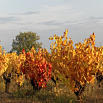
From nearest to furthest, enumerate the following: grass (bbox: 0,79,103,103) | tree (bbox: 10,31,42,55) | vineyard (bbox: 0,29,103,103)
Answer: vineyard (bbox: 0,29,103,103)
grass (bbox: 0,79,103,103)
tree (bbox: 10,31,42,55)

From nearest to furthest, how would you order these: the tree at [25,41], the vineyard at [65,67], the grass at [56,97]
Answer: the vineyard at [65,67] < the grass at [56,97] < the tree at [25,41]

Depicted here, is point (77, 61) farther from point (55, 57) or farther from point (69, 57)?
point (55, 57)

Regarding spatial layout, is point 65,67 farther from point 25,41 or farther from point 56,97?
point 25,41

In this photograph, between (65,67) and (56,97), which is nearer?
(65,67)

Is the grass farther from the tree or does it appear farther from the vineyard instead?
the tree

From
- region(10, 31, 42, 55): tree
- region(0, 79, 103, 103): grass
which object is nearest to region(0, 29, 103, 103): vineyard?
region(0, 79, 103, 103): grass

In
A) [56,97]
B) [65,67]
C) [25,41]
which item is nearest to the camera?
[65,67]

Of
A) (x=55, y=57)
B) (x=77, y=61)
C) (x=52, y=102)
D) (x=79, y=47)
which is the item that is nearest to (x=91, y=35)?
(x=79, y=47)

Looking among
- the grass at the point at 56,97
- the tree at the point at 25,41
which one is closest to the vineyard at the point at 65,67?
the grass at the point at 56,97

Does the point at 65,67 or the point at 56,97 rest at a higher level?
the point at 65,67

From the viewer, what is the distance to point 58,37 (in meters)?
9.56

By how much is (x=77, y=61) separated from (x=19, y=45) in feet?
140

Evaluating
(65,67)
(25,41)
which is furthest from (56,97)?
(25,41)

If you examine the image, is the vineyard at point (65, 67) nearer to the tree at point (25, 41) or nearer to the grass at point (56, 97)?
the grass at point (56, 97)
